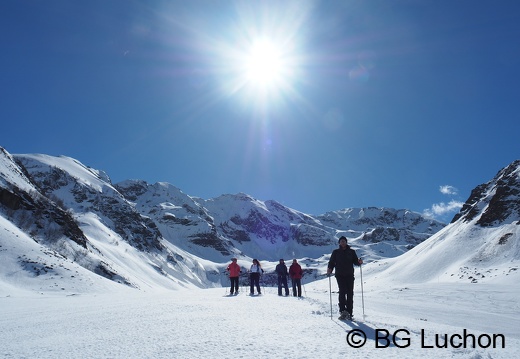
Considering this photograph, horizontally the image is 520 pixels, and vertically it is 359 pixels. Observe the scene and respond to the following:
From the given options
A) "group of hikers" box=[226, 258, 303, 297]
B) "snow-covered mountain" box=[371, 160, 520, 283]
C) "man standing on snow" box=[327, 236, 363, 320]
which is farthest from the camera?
"snow-covered mountain" box=[371, 160, 520, 283]

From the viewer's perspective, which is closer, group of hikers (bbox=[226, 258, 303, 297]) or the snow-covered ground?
the snow-covered ground

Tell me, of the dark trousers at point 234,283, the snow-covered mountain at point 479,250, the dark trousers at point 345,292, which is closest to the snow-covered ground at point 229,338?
the dark trousers at point 345,292

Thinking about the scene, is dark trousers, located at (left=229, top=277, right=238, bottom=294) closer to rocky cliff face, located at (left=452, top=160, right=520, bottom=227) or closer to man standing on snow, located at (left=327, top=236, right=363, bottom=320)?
man standing on snow, located at (left=327, top=236, right=363, bottom=320)

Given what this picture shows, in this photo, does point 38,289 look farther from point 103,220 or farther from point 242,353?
point 103,220

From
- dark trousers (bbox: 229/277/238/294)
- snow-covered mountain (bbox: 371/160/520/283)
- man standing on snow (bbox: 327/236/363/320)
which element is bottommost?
dark trousers (bbox: 229/277/238/294)

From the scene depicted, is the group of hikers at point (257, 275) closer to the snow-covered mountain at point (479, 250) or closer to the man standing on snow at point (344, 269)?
the man standing on snow at point (344, 269)

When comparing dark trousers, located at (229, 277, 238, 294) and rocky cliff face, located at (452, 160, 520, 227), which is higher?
rocky cliff face, located at (452, 160, 520, 227)

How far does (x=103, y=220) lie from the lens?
117750 mm

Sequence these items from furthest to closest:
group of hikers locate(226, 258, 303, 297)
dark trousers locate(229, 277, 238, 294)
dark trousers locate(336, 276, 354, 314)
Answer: group of hikers locate(226, 258, 303, 297) → dark trousers locate(229, 277, 238, 294) → dark trousers locate(336, 276, 354, 314)

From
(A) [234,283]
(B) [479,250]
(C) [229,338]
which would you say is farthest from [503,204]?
(C) [229,338]

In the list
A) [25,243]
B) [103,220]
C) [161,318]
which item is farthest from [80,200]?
[161,318]

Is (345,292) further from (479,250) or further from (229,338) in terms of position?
(479,250)

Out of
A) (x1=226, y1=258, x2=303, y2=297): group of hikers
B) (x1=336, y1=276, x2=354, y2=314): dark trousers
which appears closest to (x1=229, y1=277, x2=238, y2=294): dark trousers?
(x1=226, y1=258, x2=303, y2=297): group of hikers

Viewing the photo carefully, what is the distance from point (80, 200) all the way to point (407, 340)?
138978 millimetres
